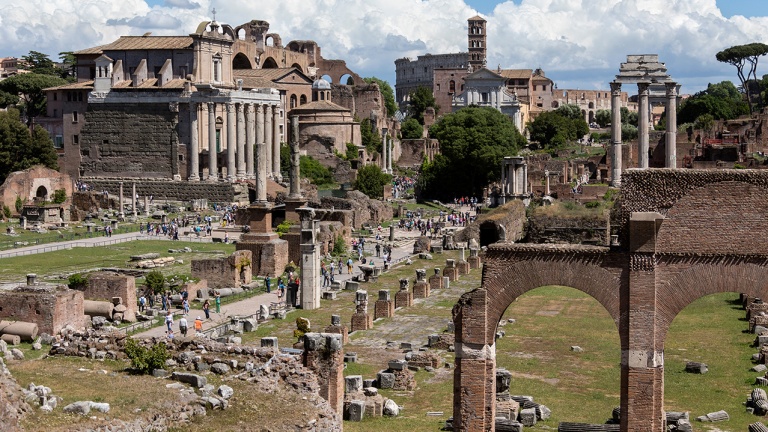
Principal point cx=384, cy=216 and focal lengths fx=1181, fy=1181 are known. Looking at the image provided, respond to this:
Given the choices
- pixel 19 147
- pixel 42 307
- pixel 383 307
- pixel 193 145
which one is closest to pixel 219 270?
pixel 383 307

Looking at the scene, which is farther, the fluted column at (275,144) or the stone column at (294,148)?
the fluted column at (275,144)

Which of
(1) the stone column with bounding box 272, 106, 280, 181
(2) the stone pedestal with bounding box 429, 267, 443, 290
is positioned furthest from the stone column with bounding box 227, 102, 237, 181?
(2) the stone pedestal with bounding box 429, 267, 443, 290

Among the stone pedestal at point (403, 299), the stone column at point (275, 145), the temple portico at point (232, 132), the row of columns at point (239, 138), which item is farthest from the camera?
the stone column at point (275, 145)

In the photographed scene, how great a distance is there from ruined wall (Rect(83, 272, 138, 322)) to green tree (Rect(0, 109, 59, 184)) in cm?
3872

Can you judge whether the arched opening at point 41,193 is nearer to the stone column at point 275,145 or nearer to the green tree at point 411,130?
the stone column at point 275,145

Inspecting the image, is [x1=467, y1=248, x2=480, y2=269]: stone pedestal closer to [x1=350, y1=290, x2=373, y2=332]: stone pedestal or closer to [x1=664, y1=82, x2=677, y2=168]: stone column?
[x1=664, y1=82, x2=677, y2=168]: stone column

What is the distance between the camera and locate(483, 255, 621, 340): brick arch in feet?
62.0

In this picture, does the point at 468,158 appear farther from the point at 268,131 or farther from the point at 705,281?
the point at 705,281

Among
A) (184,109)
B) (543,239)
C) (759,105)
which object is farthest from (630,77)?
(759,105)

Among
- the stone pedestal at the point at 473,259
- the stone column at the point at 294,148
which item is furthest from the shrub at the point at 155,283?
the stone pedestal at the point at 473,259

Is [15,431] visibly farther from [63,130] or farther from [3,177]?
[63,130]

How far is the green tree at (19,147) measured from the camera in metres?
69.8

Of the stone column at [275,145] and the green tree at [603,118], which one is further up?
the green tree at [603,118]

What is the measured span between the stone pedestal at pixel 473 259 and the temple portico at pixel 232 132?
28610 mm
